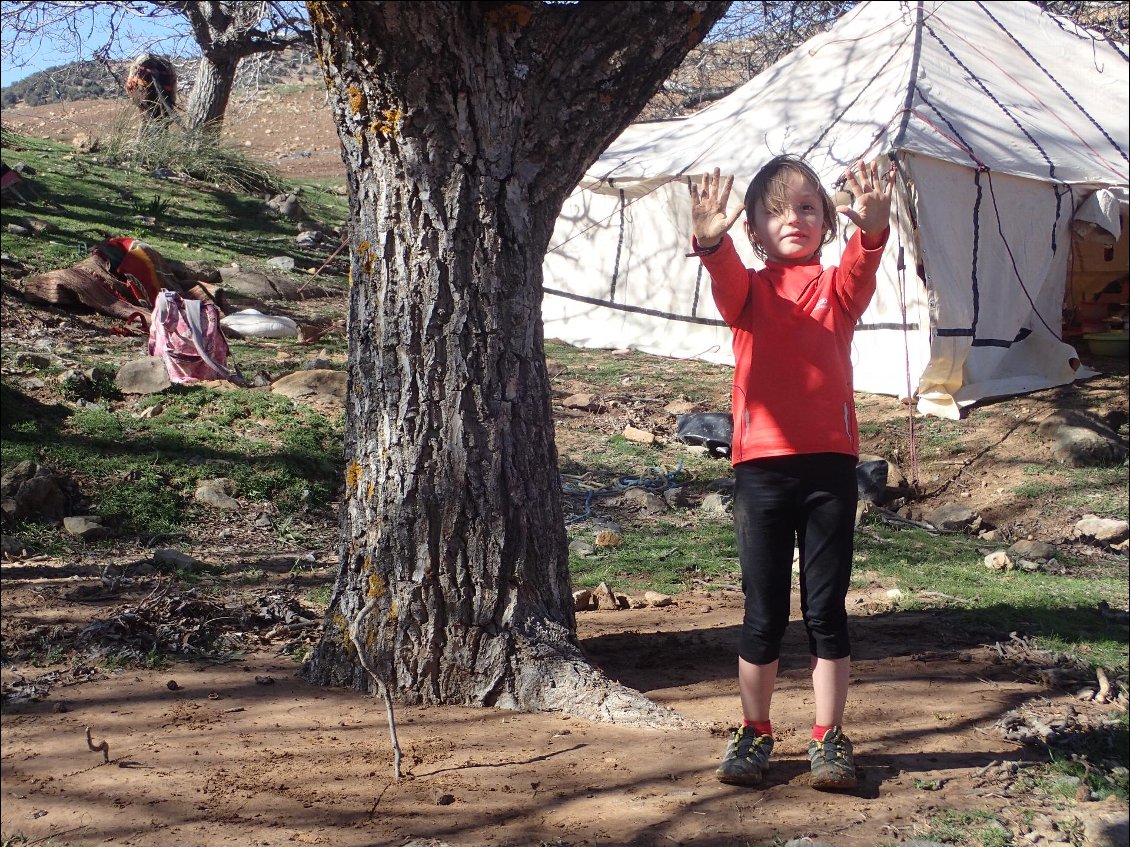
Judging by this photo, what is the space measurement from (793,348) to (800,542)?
523 millimetres

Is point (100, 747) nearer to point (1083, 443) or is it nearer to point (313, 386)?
point (313, 386)

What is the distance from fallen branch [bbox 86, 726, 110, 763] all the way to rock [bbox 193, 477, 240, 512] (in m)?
2.91

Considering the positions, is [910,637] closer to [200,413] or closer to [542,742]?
[542,742]

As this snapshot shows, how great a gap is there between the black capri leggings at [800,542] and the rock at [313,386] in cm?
483

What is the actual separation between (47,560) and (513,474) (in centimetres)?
269

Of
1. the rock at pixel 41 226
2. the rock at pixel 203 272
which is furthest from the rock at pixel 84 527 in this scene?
the rock at pixel 41 226

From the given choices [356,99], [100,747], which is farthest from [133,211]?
[100,747]

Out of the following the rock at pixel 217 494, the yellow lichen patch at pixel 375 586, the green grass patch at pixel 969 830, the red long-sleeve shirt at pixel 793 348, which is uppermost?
the red long-sleeve shirt at pixel 793 348

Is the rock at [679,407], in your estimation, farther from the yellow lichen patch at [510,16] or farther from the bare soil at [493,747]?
the yellow lichen patch at [510,16]

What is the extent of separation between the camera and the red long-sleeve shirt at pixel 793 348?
286 cm

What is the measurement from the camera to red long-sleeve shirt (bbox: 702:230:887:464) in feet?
9.39

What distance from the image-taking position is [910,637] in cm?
429

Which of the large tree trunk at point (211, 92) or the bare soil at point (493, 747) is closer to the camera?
the bare soil at point (493, 747)

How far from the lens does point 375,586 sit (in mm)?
3412
